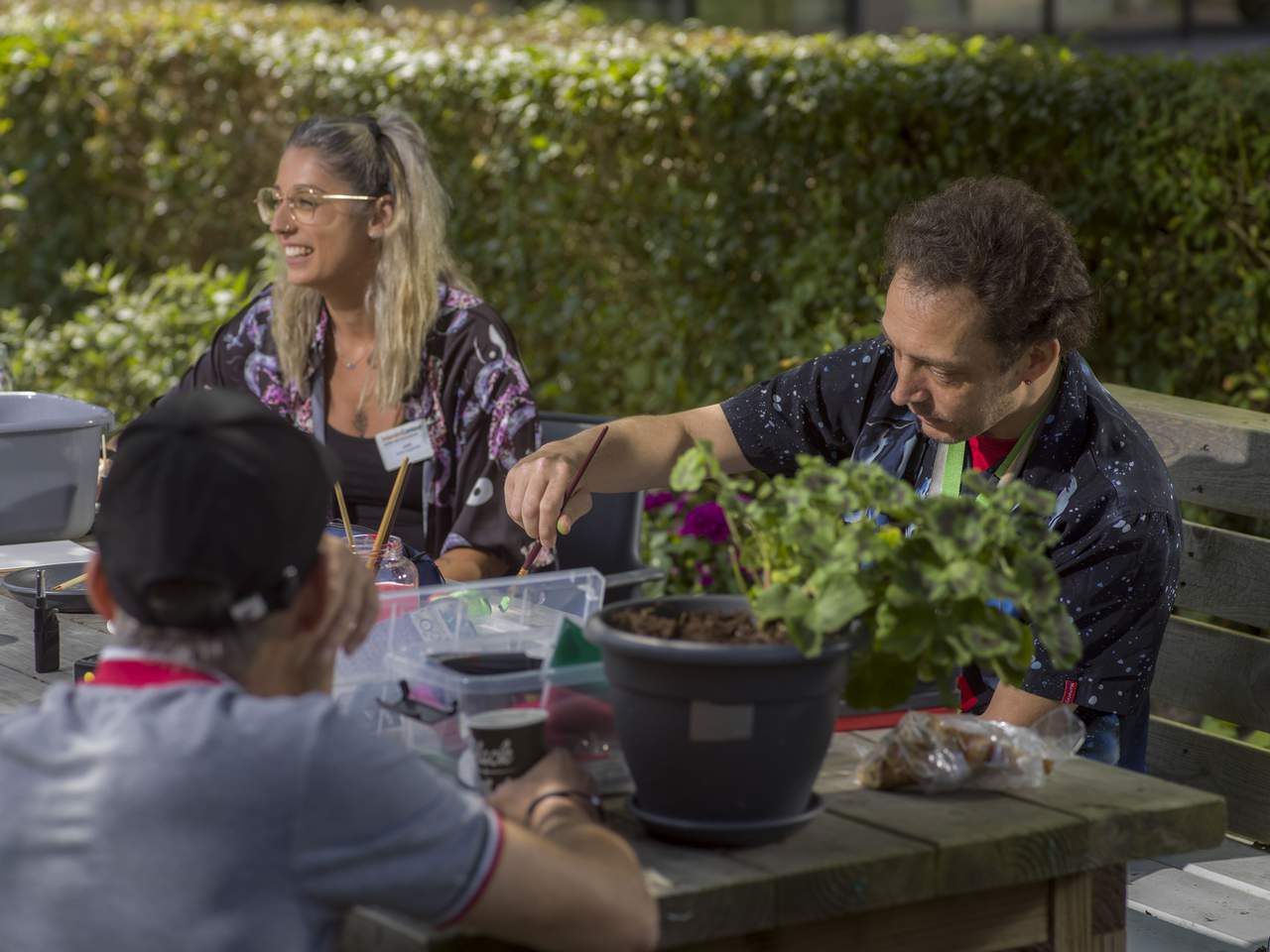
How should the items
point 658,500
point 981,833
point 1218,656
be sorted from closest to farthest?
point 981,833, point 1218,656, point 658,500

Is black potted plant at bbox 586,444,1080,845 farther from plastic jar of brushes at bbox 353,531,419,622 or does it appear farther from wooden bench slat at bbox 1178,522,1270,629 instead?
wooden bench slat at bbox 1178,522,1270,629

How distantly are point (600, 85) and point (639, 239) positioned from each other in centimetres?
48

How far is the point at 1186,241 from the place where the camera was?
15.3 ft

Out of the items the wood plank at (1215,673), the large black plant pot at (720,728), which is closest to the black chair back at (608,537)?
the wood plank at (1215,673)

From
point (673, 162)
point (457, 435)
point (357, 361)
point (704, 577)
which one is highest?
point (673, 162)

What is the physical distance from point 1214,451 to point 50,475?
1.86m

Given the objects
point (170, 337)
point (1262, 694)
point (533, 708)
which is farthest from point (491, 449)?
point (170, 337)

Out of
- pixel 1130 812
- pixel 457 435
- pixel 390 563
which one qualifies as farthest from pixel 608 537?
pixel 1130 812

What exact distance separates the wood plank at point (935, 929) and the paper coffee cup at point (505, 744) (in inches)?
9.4

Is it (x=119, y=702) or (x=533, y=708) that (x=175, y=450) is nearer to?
(x=119, y=702)

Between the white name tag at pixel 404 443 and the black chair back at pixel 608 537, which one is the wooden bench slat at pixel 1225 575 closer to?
the black chair back at pixel 608 537

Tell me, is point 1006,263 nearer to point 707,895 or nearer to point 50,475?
point 707,895

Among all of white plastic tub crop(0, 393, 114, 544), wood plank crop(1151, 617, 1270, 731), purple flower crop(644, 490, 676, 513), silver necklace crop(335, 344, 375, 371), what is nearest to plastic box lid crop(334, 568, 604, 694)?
white plastic tub crop(0, 393, 114, 544)

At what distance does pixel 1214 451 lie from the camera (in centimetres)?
300
